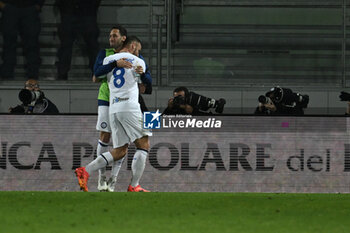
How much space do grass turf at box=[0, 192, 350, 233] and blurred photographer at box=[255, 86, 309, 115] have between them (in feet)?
9.04

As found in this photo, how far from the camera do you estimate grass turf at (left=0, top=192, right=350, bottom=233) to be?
5.35 metres

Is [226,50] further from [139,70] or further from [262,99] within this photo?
[139,70]

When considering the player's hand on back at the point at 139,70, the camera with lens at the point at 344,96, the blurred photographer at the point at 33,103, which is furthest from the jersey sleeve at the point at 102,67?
the camera with lens at the point at 344,96


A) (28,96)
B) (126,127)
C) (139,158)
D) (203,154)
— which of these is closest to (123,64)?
(126,127)

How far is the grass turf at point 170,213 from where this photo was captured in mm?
5348

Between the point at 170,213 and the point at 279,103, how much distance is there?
449cm

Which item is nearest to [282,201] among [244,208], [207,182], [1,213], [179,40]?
[244,208]

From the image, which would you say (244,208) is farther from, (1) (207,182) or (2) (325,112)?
(2) (325,112)

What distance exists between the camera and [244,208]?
6430 millimetres

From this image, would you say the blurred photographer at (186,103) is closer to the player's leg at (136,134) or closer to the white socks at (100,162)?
the player's leg at (136,134)

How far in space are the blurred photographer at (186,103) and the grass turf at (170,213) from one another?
279cm

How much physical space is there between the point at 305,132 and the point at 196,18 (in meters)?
2.46

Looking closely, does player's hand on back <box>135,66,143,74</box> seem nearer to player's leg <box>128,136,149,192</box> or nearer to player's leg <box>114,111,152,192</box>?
player's leg <box>114,111,152,192</box>

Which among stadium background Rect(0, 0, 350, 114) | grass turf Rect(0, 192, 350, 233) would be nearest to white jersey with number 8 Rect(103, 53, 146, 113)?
grass turf Rect(0, 192, 350, 233)
